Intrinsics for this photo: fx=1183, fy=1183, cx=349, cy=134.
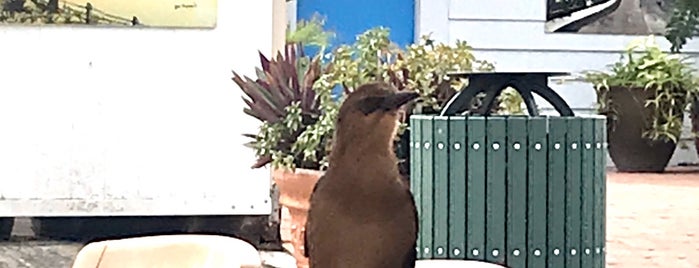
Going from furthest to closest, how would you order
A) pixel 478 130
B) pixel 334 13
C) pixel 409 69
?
pixel 334 13, pixel 409 69, pixel 478 130

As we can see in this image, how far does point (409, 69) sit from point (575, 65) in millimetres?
6486

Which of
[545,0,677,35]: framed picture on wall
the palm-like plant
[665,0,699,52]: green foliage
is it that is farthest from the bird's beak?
[545,0,677,35]: framed picture on wall

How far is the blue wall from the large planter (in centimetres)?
163

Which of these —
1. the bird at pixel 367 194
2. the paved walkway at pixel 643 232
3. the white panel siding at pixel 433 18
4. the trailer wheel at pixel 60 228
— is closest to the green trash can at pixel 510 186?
the bird at pixel 367 194

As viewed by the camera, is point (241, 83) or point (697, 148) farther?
point (697, 148)

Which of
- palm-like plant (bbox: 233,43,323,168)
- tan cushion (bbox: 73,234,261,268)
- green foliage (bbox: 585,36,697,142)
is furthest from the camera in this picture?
green foliage (bbox: 585,36,697,142)

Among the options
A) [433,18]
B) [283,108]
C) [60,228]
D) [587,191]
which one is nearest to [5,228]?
[60,228]

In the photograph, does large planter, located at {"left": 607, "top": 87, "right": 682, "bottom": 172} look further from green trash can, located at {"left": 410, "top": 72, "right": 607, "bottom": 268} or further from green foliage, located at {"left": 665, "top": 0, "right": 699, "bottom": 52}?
green trash can, located at {"left": 410, "top": 72, "right": 607, "bottom": 268}

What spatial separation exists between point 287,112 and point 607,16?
22.0 feet

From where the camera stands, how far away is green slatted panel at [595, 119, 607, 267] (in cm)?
233

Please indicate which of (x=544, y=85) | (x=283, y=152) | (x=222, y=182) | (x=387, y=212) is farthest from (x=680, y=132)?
(x=387, y=212)

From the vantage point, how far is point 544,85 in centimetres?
236

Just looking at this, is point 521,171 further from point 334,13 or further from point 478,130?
point 334,13

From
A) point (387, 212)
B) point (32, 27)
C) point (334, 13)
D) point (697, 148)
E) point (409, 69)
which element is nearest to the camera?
point (387, 212)
